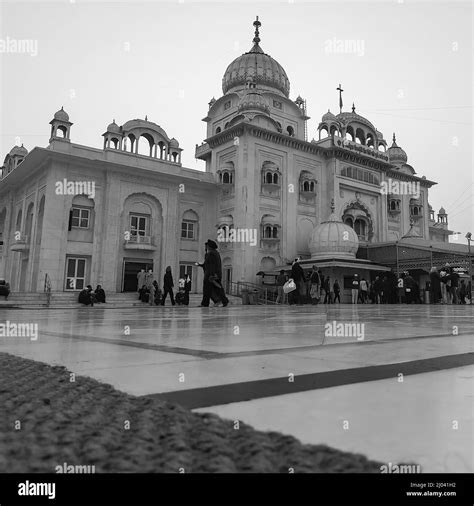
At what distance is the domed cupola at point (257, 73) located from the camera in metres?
30.8

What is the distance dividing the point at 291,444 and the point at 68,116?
78.9 ft

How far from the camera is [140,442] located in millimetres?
775

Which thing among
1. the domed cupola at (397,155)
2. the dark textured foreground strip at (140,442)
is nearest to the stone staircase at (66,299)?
the dark textured foreground strip at (140,442)

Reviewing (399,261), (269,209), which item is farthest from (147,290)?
(399,261)

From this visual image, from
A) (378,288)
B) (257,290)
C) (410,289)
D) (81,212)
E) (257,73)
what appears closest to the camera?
(410,289)

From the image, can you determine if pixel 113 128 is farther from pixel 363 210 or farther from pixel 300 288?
pixel 363 210

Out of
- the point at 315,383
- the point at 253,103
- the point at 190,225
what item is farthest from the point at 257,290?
the point at 315,383

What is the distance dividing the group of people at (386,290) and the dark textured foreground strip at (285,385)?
1391 centimetres

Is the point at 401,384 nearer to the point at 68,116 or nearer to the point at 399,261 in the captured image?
the point at 68,116

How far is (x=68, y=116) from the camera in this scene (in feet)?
72.0

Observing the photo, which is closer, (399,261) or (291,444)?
(291,444)

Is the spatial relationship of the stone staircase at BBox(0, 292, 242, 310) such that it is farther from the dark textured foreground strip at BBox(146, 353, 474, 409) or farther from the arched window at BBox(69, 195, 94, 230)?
the dark textured foreground strip at BBox(146, 353, 474, 409)

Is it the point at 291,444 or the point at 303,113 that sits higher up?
the point at 303,113

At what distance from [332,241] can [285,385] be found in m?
23.9
